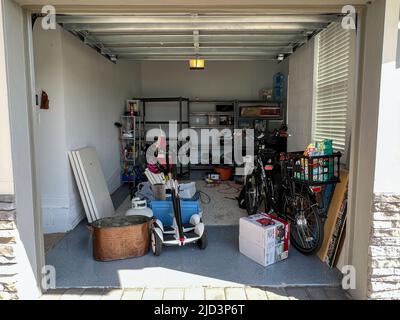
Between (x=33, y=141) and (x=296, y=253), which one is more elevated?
(x=33, y=141)

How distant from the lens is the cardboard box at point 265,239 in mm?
2764

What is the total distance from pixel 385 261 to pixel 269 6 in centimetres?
189

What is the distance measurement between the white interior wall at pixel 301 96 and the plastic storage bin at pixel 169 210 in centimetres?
189

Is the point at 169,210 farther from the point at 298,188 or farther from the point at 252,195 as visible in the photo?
the point at 298,188

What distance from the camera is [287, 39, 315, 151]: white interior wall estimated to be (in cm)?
411

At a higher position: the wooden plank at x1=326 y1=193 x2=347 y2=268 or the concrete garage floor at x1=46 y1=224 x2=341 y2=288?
the wooden plank at x1=326 y1=193 x2=347 y2=268

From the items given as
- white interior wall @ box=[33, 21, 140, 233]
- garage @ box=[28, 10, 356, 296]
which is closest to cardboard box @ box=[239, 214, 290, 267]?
garage @ box=[28, 10, 356, 296]

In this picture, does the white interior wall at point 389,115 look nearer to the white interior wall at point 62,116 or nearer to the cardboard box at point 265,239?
the cardboard box at point 265,239

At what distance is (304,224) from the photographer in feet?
10.0

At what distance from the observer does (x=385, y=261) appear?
206cm

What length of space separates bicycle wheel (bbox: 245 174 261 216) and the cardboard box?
1091 millimetres

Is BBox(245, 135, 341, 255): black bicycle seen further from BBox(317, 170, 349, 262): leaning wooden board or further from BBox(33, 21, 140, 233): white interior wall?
BBox(33, 21, 140, 233): white interior wall

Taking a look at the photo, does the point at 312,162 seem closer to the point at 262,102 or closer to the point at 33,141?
the point at 33,141
